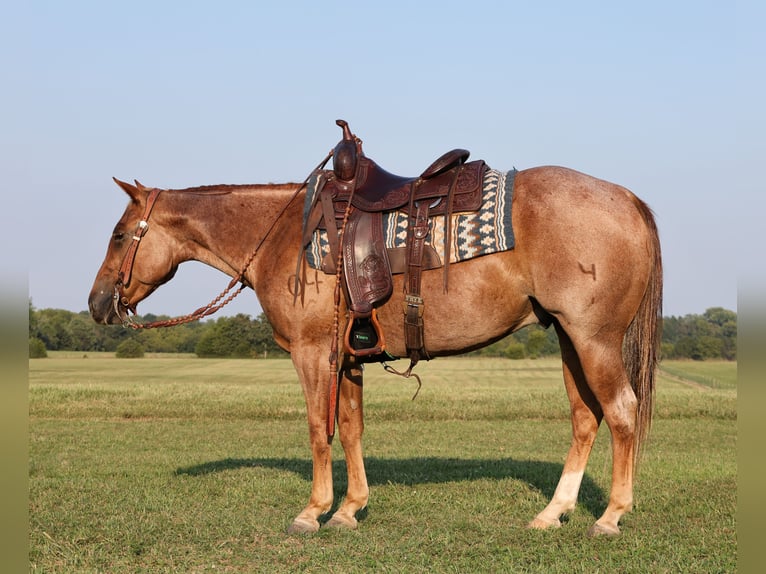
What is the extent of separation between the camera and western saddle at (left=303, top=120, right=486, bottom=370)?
6059 mm

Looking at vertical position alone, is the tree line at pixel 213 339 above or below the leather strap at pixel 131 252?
below

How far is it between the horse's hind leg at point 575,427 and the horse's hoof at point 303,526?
2.02m

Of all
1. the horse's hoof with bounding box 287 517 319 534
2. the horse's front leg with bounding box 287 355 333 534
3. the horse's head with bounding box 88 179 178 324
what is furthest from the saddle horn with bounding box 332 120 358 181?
the horse's hoof with bounding box 287 517 319 534

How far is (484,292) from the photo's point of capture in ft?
19.5

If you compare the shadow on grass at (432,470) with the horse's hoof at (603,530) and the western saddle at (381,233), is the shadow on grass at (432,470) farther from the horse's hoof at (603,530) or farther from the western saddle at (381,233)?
the western saddle at (381,233)

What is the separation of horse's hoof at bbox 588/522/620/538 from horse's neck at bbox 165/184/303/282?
3764mm

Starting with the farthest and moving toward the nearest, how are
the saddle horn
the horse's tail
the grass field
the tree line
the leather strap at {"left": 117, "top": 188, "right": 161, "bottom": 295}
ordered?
the tree line < the leather strap at {"left": 117, "top": 188, "right": 161, "bottom": 295} < the saddle horn < the horse's tail < the grass field

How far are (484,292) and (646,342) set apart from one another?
1592mm

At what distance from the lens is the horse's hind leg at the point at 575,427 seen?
21.3ft

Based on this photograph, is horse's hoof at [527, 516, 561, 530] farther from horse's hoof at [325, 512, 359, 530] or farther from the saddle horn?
the saddle horn

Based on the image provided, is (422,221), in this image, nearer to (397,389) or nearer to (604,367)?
(604,367)

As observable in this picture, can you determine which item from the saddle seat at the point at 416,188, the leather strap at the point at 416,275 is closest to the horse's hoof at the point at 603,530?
the leather strap at the point at 416,275

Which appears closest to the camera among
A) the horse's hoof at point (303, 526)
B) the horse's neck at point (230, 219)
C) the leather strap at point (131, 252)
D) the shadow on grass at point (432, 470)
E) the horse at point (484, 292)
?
the horse at point (484, 292)

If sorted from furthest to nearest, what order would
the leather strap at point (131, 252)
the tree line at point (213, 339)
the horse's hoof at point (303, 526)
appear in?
the tree line at point (213, 339) < the leather strap at point (131, 252) < the horse's hoof at point (303, 526)
